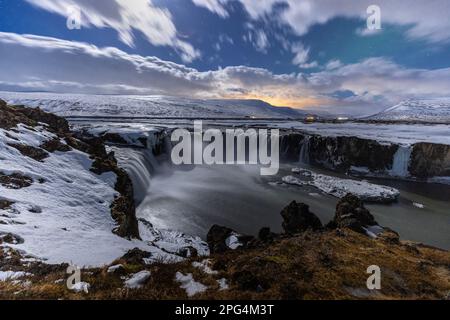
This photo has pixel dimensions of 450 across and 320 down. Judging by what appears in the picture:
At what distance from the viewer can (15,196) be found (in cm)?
1220

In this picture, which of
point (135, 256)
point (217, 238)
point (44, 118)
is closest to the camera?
point (135, 256)

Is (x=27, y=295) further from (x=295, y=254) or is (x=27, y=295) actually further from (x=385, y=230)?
(x=385, y=230)

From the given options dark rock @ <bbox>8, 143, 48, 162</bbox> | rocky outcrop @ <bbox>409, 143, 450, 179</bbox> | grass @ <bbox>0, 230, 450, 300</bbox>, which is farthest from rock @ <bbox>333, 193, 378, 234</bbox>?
rocky outcrop @ <bbox>409, 143, 450, 179</bbox>

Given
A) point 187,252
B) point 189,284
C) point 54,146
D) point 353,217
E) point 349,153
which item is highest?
point 54,146

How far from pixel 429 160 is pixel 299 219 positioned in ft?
124

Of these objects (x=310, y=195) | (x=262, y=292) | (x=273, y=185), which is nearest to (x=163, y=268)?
(x=262, y=292)

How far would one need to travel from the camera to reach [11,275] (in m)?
7.06

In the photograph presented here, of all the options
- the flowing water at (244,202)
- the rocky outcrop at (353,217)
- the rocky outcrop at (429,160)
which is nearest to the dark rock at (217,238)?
the flowing water at (244,202)

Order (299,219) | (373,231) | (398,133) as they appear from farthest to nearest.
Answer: (398,133) → (299,219) → (373,231)

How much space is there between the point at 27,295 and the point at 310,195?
1154 inches

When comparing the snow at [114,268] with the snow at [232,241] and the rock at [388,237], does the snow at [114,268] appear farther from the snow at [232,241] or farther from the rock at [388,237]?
the rock at [388,237]

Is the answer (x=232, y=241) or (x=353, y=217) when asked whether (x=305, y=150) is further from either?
(x=232, y=241)

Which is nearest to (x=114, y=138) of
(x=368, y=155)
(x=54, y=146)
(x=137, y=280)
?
(x=54, y=146)

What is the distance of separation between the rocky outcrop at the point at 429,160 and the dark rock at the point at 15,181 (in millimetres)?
52598
